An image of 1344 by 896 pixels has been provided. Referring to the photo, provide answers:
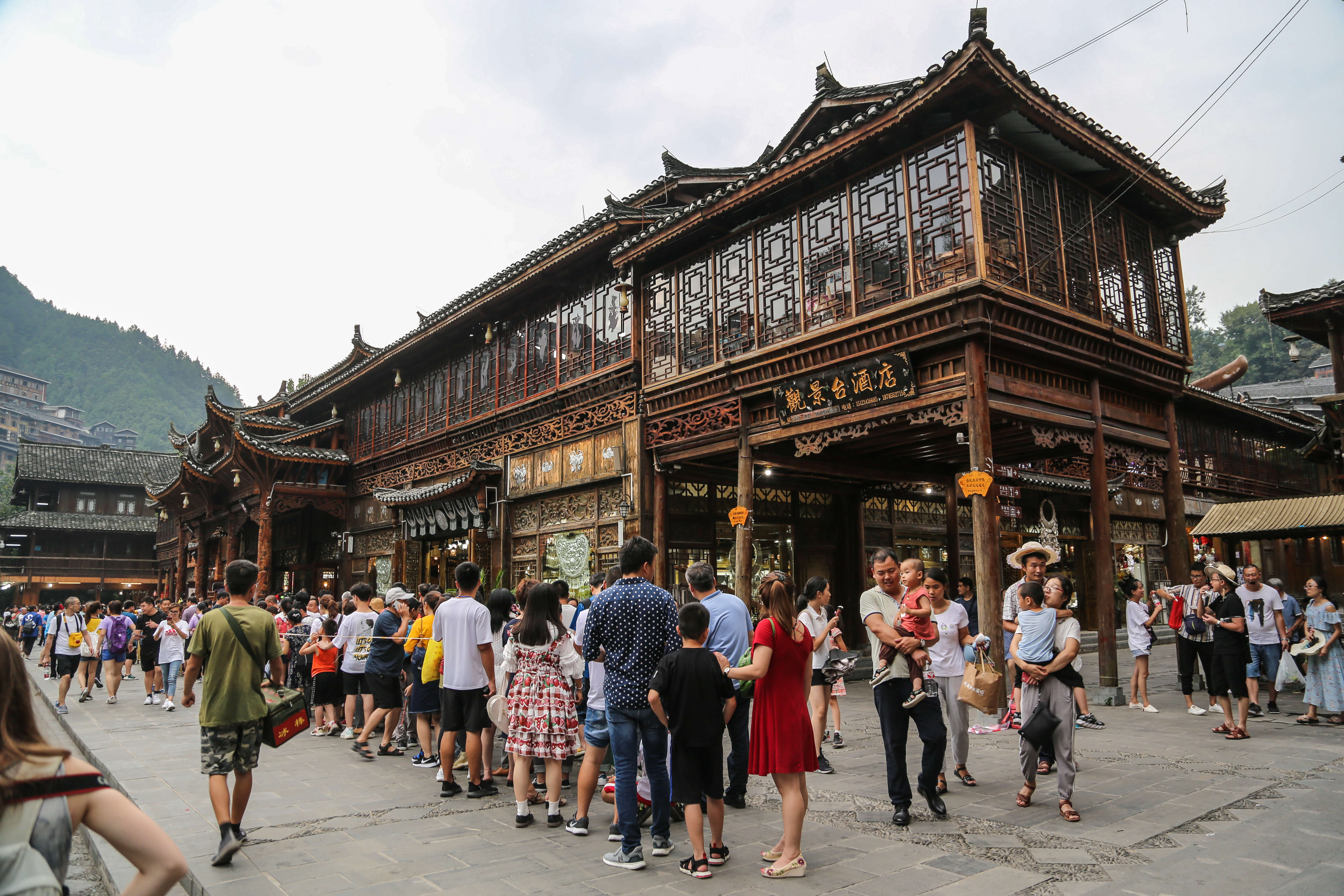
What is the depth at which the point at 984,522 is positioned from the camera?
29.1 feet

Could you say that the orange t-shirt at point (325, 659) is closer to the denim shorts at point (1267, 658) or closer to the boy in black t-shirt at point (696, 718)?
the boy in black t-shirt at point (696, 718)

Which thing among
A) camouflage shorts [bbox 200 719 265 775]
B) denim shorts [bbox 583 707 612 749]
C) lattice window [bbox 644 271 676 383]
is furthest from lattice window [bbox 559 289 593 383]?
camouflage shorts [bbox 200 719 265 775]

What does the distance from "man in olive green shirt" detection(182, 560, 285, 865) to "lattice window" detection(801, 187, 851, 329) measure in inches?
318

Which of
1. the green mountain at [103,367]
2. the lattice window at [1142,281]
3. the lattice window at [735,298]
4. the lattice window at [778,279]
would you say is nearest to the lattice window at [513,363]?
the lattice window at [735,298]

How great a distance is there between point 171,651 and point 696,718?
11.7m

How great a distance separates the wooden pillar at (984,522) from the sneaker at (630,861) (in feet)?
17.1

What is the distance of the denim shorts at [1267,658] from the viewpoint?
→ 891cm

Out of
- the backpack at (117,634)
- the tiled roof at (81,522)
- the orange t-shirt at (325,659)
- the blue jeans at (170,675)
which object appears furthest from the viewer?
the tiled roof at (81,522)

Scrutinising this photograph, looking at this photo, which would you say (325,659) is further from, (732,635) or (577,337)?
(577,337)

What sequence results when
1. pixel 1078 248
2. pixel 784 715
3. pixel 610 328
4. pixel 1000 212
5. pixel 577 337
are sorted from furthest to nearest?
1. pixel 577 337
2. pixel 610 328
3. pixel 1078 248
4. pixel 1000 212
5. pixel 784 715

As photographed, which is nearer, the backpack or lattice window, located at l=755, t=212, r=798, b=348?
lattice window, located at l=755, t=212, r=798, b=348

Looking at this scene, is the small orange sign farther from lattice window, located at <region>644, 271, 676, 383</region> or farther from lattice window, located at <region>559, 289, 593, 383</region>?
lattice window, located at <region>559, 289, 593, 383</region>

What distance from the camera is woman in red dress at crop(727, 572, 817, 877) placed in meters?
4.24

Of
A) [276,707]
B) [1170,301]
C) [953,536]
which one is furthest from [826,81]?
[276,707]
